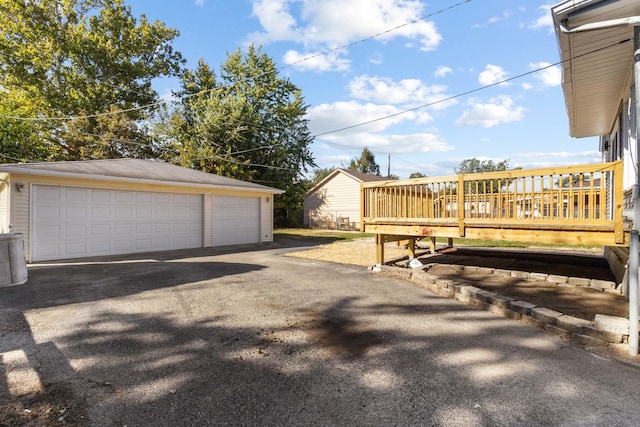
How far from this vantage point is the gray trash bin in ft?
19.0

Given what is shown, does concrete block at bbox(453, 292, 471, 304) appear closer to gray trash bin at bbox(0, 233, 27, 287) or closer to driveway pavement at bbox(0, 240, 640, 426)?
driveway pavement at bbox(0, 240, 640, 426)

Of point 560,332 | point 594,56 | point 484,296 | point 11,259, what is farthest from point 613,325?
point 11,259

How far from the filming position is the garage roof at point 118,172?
8.57 metres

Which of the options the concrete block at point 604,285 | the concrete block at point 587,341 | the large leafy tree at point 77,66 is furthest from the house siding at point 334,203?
the concrete block at point 587,341

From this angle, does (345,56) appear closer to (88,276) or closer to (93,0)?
(88,276)

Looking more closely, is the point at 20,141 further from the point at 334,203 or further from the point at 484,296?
the point at 484,296

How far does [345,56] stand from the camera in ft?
38.0

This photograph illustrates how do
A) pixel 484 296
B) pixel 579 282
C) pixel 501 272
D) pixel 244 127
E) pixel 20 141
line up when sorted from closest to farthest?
1. pixel 484 296
2. pixel 579 282
3. pixel 501 272
4. pixel 20 141
5. pixel 244 127

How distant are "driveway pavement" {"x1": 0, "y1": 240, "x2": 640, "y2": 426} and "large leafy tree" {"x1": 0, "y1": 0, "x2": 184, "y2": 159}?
867 inches

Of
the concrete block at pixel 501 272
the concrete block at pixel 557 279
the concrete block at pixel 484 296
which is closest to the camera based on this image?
the concrete block at pixel 484 296

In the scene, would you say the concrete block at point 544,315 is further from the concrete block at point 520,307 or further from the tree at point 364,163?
the tree at point 364,163

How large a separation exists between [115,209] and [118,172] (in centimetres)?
117

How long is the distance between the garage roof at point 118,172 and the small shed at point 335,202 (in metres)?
11.8

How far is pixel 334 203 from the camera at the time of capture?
2642 cm
